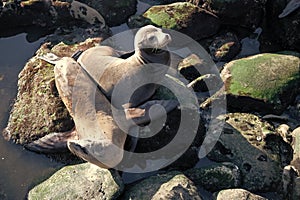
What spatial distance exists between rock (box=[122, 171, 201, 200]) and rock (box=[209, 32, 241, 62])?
300cm

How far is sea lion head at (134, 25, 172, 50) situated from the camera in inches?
253

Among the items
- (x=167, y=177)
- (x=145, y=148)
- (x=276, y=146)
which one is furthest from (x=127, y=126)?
(x=276, y=146)

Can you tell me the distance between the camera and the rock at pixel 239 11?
8680mm

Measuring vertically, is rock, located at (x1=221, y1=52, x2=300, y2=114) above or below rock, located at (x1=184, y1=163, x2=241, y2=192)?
above

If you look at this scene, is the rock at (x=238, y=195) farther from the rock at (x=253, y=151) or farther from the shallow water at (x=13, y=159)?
the shallow water at (x=13, y=159)

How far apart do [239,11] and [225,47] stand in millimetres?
808

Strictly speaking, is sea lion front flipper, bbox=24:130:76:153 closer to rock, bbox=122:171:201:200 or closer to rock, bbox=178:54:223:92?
rock, bbox=122:171:201:200

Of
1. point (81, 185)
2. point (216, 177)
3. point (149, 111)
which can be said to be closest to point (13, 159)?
point (81, 185)

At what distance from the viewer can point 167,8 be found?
352 inches

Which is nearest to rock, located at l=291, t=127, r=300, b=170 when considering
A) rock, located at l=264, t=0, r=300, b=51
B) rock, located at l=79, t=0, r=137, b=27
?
rock, located at l=264, t=0, r=300, b=51

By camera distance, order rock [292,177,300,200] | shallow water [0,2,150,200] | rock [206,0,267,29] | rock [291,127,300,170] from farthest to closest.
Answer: rock [206,0,267,29], shallow water [0,2,150,200], rock [291,127,300,170], rock [292,177,300,200]

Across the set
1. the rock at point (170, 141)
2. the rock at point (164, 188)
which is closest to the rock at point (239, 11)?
the rock at point (170, 141)

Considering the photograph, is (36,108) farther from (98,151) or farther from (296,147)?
(296,147)

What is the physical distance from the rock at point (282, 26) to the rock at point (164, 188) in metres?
3.78
